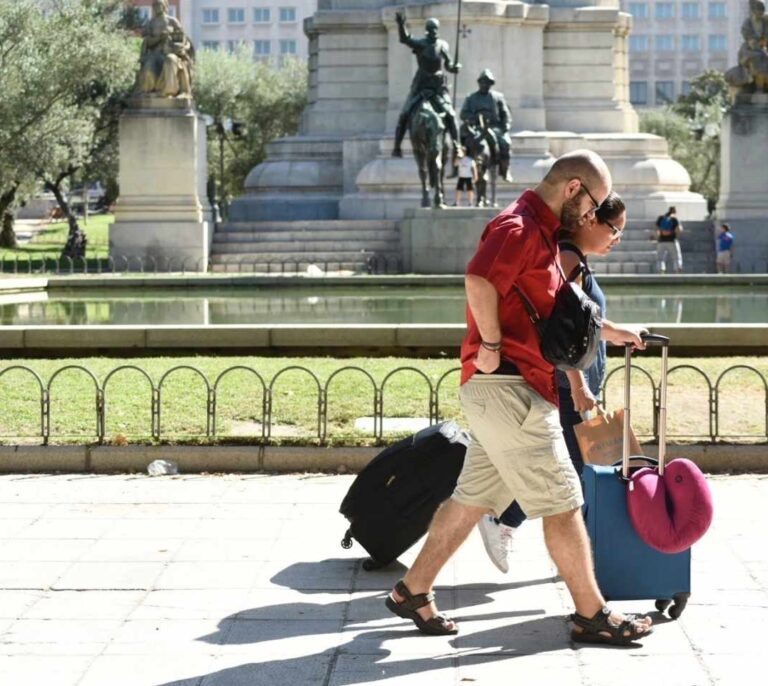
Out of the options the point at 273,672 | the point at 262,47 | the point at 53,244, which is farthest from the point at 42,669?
the point at 262,47

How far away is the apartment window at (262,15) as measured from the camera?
12156 cm

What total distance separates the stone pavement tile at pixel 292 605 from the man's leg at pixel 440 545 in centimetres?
43

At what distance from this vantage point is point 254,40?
399 feet

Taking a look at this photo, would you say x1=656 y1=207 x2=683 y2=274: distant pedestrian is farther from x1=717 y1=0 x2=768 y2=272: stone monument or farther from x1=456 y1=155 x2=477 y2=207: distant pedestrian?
x1=456 y1=155 x2=477 y2=207: distant pedestrian

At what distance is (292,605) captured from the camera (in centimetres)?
699

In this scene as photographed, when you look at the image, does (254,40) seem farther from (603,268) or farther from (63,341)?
(63,341)

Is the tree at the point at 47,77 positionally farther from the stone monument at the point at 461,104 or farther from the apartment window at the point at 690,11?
the apartment window at the point at 690,11

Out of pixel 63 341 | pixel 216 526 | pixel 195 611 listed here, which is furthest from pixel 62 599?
pixel 63 341

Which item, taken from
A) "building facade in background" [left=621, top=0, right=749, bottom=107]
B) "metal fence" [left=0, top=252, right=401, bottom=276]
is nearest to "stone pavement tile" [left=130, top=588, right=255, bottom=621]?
"metal fence" [left=0, top=252, right=401, bottom=276]

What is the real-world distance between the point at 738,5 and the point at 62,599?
115m

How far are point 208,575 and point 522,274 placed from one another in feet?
7.19

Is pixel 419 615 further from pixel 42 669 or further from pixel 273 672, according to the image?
pixel 42 669

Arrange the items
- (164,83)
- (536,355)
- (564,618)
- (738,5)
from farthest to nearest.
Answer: (738,5), (164,83), (564,618), (536,355)

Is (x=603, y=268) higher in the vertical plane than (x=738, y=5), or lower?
lower
